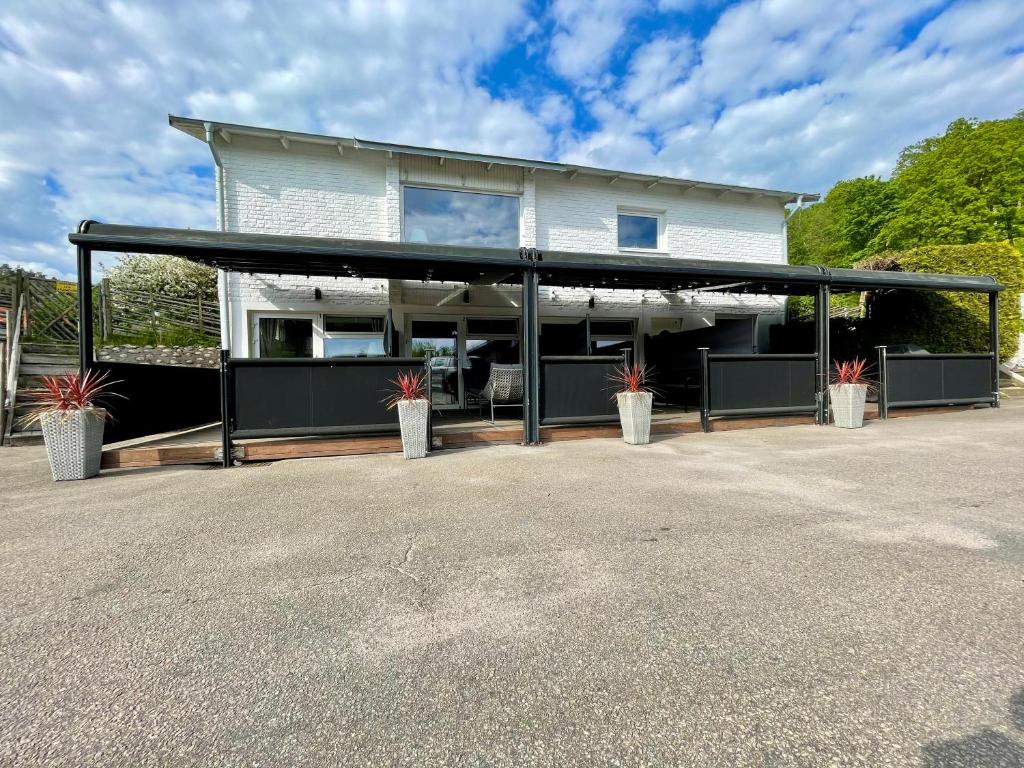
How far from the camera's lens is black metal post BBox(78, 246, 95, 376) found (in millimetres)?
4703

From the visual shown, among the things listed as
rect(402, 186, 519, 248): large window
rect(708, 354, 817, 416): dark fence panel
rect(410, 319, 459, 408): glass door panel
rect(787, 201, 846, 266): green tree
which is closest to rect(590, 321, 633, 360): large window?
rect(402, 186, 519, 248): large window

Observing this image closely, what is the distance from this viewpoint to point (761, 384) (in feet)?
22.9

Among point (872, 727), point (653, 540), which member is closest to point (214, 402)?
point (653, 540)

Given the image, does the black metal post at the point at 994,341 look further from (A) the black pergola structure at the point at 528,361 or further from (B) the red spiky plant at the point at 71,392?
(B) the red spiky plant at the point at 71,392

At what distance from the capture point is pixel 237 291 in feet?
25.8

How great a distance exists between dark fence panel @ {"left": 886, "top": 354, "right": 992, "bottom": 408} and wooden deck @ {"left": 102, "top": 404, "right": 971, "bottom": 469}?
0.36 meters

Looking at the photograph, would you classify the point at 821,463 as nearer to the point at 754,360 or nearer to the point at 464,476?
the point at 754,360

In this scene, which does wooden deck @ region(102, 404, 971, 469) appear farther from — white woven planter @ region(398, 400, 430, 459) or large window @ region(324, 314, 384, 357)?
large window @ region(324, 314, 384, 357)

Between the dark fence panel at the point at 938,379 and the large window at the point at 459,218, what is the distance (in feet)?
23.1

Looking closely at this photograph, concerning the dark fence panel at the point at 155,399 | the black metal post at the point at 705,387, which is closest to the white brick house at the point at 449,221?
the dark fence panel at the point at 155,399

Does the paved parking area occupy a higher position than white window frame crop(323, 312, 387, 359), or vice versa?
white window frame crop(323, 312, 387, 359)

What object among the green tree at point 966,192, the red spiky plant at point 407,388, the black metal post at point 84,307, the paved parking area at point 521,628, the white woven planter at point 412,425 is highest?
the green tree at point 966,192

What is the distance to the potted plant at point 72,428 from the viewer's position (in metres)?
4.30

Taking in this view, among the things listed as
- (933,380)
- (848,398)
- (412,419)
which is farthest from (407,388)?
(933,380)
